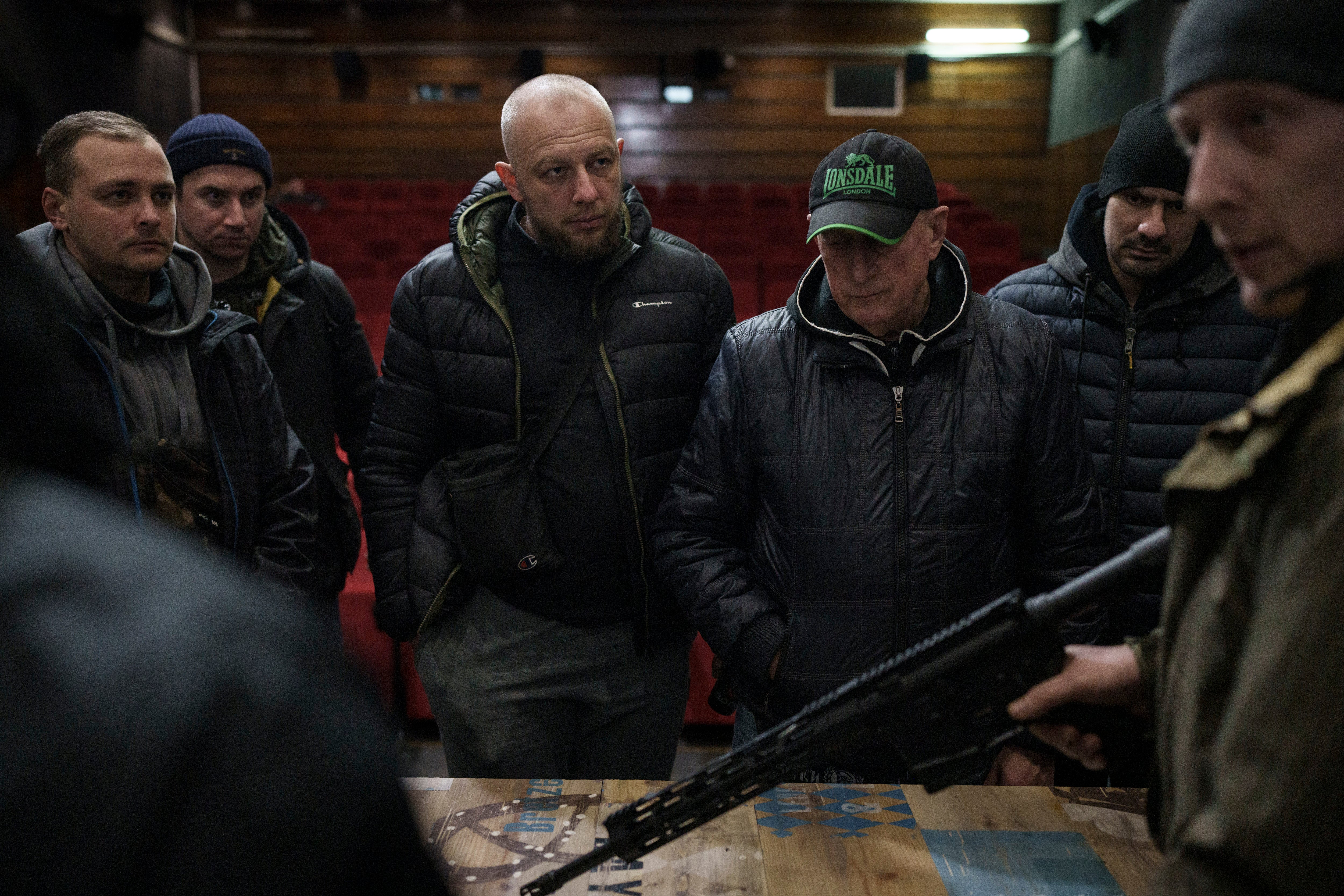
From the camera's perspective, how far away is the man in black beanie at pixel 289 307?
2045 millimetres

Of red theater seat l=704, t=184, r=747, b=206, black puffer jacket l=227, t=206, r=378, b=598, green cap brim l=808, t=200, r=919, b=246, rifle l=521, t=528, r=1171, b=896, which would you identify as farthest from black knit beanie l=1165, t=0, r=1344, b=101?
red theater seat l=704, t=184, r=747, b=206

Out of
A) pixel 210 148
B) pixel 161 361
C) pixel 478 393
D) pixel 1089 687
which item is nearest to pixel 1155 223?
pixel 1089 687

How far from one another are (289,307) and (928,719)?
167 cm

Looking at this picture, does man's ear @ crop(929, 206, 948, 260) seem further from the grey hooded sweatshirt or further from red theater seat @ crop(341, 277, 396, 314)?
red theater seat @ crop(341, 277, 396, 314)

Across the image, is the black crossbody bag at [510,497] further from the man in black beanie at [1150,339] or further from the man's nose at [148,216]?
the man in black beanie at [1150,339]

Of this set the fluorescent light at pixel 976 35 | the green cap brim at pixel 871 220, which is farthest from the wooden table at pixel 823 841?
the fluorescent light at pixel 976 35

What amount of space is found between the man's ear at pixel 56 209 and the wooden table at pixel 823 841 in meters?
1.04

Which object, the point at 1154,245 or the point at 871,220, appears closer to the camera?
the point at 871,220

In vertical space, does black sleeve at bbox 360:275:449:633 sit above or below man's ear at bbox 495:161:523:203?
below

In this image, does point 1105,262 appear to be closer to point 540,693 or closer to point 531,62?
point 540,693

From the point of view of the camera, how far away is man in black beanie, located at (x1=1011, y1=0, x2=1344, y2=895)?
1.70ft

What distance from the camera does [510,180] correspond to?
1744 millimetres

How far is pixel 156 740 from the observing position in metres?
0.34

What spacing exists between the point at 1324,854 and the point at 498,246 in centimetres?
150
